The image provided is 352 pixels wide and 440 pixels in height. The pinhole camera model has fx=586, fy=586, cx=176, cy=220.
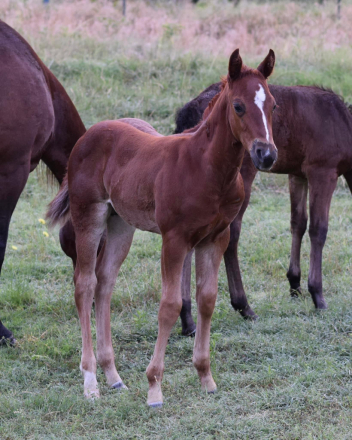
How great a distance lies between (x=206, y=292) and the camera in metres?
3.46

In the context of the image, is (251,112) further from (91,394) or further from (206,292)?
(91,394)

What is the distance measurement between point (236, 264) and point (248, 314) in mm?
433

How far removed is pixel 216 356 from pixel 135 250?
96.9 inches

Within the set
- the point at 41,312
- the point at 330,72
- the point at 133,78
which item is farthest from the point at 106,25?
the point at 41,312

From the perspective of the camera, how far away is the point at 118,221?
156 inches

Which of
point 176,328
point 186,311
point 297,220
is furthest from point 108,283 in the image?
point 297,220

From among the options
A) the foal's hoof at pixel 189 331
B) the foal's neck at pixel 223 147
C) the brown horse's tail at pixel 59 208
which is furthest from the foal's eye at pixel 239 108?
the foal's hoof at pixel 189 331

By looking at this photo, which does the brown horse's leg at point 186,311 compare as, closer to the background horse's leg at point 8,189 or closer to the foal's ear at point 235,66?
the background horse's leg at point 8,189

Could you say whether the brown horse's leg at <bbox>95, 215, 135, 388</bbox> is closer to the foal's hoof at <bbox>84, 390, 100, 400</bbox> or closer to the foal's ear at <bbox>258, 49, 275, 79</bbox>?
the foal's hoof at <bbox>84, 390, 100, 400</bbox>

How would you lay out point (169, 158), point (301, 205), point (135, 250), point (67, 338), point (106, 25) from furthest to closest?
1. point (106, 25)
2. point (135, 250)
3. point (301, 205)
4. point (67, 338)
5. point (169, 158)

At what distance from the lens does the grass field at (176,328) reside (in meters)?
3.18

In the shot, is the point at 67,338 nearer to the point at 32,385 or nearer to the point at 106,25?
the point at 32,385

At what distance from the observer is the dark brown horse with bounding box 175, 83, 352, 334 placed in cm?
491

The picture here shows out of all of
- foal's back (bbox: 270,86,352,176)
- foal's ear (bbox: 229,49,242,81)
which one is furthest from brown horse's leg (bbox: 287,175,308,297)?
foal's ear (bbox: 229,49,242,81)
